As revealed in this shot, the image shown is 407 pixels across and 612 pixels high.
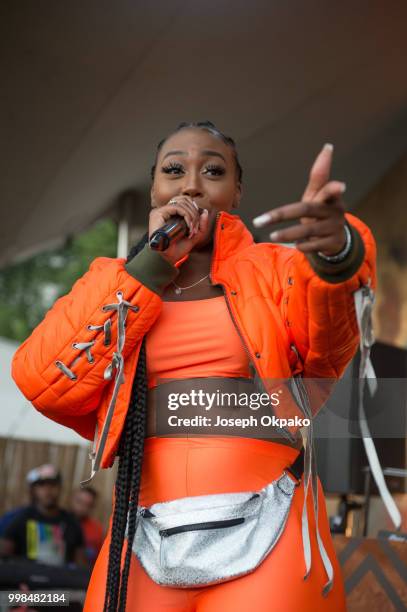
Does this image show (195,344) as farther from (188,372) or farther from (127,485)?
(127,485)

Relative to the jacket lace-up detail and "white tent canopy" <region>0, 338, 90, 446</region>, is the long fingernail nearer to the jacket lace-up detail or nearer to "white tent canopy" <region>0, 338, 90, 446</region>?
the jacket lace-up detail

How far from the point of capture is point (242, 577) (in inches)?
53.6

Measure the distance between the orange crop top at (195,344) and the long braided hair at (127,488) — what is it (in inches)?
1.3

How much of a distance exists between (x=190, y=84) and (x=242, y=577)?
3.96m

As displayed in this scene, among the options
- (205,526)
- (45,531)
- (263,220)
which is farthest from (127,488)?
(45,531)

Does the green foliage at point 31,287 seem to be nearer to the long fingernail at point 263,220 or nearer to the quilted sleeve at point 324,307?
the quilted sleeve at point 324,307

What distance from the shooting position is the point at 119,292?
1501mm

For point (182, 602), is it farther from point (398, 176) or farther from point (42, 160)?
point (398, 176)

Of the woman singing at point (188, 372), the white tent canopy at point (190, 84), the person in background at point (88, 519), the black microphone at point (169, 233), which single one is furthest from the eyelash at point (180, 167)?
the person in background at point (88, 519)

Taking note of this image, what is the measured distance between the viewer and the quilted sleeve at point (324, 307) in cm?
128

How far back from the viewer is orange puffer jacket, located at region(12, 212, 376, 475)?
4.84 ft

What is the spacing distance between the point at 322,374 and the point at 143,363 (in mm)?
354

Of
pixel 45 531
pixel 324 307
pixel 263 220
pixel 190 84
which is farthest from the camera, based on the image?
pixel 45 531

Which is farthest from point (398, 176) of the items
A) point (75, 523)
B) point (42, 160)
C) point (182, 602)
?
point (182, 602)
